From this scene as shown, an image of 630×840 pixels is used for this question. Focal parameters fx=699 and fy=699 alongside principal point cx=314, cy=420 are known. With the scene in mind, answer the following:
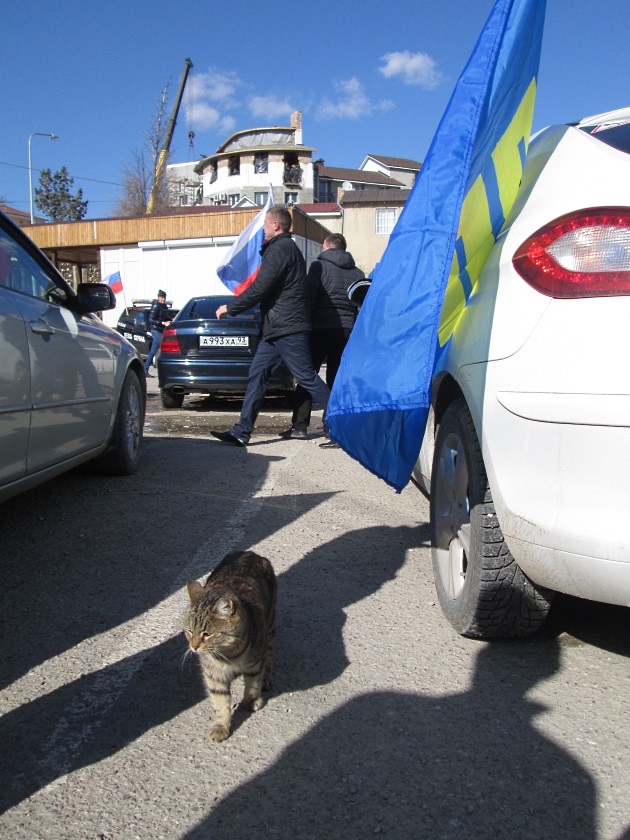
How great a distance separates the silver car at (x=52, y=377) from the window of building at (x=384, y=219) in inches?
1714

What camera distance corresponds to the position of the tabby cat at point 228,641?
2.14 metres

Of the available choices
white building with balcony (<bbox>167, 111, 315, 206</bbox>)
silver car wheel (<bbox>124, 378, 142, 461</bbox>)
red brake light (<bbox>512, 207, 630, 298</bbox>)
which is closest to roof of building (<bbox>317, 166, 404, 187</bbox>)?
white building with balcony (<bbox>167, 111, 315, 206</bbox>)

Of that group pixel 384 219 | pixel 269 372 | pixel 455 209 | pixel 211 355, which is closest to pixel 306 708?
pixel 455 209

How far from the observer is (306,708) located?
2.29 meters

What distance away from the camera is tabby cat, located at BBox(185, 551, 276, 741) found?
2141mm

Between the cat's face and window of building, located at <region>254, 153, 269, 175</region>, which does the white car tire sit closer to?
the cat's face

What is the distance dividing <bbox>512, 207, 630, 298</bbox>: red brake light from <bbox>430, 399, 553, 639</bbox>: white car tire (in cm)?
70

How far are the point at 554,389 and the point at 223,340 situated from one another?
7468 millimetres

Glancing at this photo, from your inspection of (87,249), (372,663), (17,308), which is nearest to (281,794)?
(372,663)

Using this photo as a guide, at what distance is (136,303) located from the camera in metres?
24.6

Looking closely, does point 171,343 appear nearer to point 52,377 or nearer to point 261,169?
point 52,377

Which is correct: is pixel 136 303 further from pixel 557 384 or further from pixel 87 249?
pixel 557 384

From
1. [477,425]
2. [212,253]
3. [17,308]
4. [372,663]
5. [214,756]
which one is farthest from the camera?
[212,253]

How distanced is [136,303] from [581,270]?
946 inches
